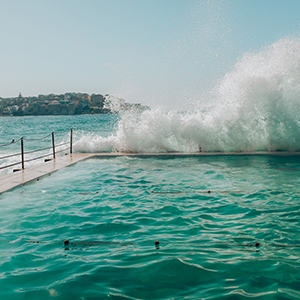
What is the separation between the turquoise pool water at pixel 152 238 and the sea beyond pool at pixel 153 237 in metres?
0.01

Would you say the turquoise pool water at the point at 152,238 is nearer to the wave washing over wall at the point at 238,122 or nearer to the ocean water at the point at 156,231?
the ocean water at the point at 156,231

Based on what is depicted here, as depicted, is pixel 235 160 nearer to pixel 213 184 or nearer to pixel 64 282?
pixel 213 184

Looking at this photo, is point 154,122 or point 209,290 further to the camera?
point 154,122

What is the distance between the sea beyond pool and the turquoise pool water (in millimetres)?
14

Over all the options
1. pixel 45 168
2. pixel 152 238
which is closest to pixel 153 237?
pixel 152 238

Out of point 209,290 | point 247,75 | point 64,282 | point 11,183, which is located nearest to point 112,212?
point 64,282

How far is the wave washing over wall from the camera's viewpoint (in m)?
13.4

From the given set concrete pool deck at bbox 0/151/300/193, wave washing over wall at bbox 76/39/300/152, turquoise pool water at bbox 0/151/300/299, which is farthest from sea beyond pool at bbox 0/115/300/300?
wave washing over wall at bbox 76/39/300/152

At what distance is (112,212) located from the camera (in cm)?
562

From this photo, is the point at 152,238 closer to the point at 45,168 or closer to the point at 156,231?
the point at 156,231

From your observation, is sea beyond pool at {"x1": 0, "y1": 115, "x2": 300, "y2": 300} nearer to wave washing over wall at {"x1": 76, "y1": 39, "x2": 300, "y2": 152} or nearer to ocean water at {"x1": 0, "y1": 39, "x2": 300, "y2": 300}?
ocean water at {"x1": 0, "y1": 39, "x2": 300, "y2": 300}

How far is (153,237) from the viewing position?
14.5 feet

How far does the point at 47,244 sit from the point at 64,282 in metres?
1.08

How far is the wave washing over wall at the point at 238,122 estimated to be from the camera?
13.4 metres
